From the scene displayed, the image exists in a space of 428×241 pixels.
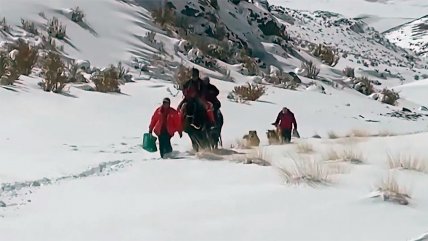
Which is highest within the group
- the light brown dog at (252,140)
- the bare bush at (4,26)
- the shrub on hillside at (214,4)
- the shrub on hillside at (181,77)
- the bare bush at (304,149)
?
the shrub on hillside at (214,4)

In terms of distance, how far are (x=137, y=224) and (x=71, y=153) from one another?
4806mm

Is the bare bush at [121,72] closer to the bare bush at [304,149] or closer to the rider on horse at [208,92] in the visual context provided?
the rider on horse at [208,92]

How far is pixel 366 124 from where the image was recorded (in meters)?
18.8

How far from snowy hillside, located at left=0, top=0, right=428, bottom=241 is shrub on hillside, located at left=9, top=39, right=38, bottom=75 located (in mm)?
216

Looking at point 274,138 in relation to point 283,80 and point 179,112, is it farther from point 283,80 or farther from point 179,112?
point 283,80

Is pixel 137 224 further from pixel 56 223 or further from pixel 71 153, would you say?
pixel 71 153

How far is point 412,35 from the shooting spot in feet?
297

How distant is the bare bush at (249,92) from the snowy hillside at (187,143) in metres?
0.37

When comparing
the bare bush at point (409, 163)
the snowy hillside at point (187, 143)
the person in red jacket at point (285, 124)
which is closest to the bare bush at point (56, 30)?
the snowy hillside at point (187, 143)

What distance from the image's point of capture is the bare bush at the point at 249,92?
19625 millimetres

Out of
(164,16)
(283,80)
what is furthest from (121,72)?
(164,16)

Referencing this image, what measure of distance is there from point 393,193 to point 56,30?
55.9 ft

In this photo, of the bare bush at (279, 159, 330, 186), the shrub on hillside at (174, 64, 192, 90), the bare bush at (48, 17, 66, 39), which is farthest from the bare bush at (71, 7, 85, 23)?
the bare bush at (279, 159, 330, 186)

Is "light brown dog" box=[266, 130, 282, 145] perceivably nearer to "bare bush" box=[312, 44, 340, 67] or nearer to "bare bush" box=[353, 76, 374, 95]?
"bare bush" box=[353, 76, 374, 95]
